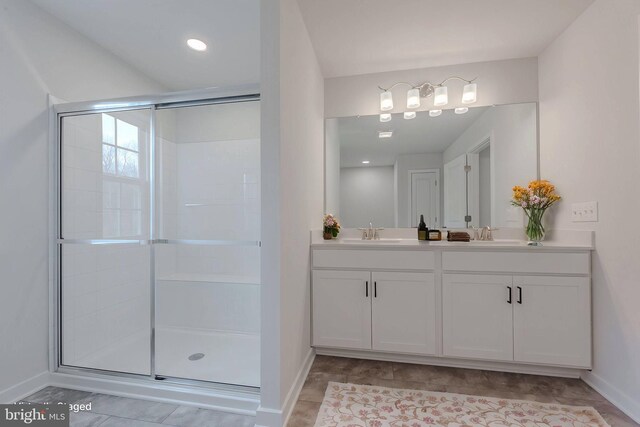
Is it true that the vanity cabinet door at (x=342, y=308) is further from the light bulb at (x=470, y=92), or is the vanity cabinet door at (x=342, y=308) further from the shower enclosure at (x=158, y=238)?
the light bulb at (x=470, y=92)

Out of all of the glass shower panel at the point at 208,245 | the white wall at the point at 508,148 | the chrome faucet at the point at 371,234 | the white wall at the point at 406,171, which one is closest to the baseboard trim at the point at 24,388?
the glass shower panel at the point at 208,245

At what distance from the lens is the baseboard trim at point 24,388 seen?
5.48 ft

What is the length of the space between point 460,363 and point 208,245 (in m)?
2.03

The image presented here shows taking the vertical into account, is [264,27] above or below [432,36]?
below

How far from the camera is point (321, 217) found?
2588mm

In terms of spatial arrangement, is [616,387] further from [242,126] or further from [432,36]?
[242,126]

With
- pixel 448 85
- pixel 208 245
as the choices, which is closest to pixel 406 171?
pixel 448 85

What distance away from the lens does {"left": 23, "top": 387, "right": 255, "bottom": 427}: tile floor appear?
153cm

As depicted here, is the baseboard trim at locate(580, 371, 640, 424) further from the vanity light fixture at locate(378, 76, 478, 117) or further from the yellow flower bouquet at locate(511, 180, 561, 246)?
the vanity light fixture at locate(378, 76, 478, 117)

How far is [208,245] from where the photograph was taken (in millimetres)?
2023

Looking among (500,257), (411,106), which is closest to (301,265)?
(500,257)

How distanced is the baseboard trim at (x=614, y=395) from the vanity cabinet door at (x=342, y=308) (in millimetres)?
1422

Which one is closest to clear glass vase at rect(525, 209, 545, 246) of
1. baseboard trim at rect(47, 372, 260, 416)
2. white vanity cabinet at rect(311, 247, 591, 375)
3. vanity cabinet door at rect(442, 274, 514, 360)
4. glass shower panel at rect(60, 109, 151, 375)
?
white vanity cabinet at rect(311, 247, 591, 375)

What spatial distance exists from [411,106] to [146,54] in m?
2.34
